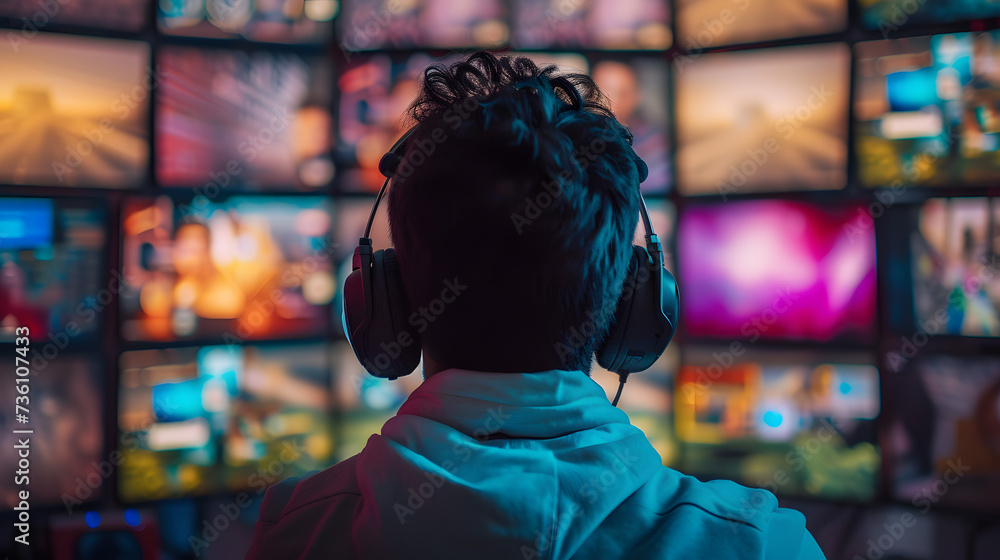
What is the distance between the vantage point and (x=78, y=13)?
151 cm

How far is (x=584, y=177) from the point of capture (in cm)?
52

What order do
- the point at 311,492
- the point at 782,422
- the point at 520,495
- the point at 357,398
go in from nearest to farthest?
the point at 520,495
the point at 311,492
the point at 782,422
the point at 357,398

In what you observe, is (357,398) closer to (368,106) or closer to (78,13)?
(368,106)

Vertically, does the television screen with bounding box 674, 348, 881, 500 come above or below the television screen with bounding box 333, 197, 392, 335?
below

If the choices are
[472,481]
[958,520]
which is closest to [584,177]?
[472,481]

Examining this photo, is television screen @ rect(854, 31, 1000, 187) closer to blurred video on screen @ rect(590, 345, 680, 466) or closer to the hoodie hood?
blurred video on screen @ rect(590, 345, 680, 466)

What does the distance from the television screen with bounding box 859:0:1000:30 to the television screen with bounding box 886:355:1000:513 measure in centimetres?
90

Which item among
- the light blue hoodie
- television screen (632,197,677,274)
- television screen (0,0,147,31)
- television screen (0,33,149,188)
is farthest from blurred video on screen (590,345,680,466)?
television screen (0,0,147,31)

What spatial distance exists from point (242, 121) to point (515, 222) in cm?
141

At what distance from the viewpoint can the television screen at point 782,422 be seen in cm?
149

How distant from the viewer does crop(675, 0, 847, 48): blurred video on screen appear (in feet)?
5.02

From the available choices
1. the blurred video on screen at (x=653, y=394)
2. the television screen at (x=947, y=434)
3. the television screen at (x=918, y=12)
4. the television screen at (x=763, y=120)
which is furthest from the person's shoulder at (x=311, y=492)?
the television screen at (x=918, y=12)

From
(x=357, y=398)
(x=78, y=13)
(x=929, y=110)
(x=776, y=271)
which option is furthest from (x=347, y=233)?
(x=929, y=110)

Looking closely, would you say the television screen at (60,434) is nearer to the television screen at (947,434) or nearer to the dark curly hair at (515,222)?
the dark curly hair at (515,222)
